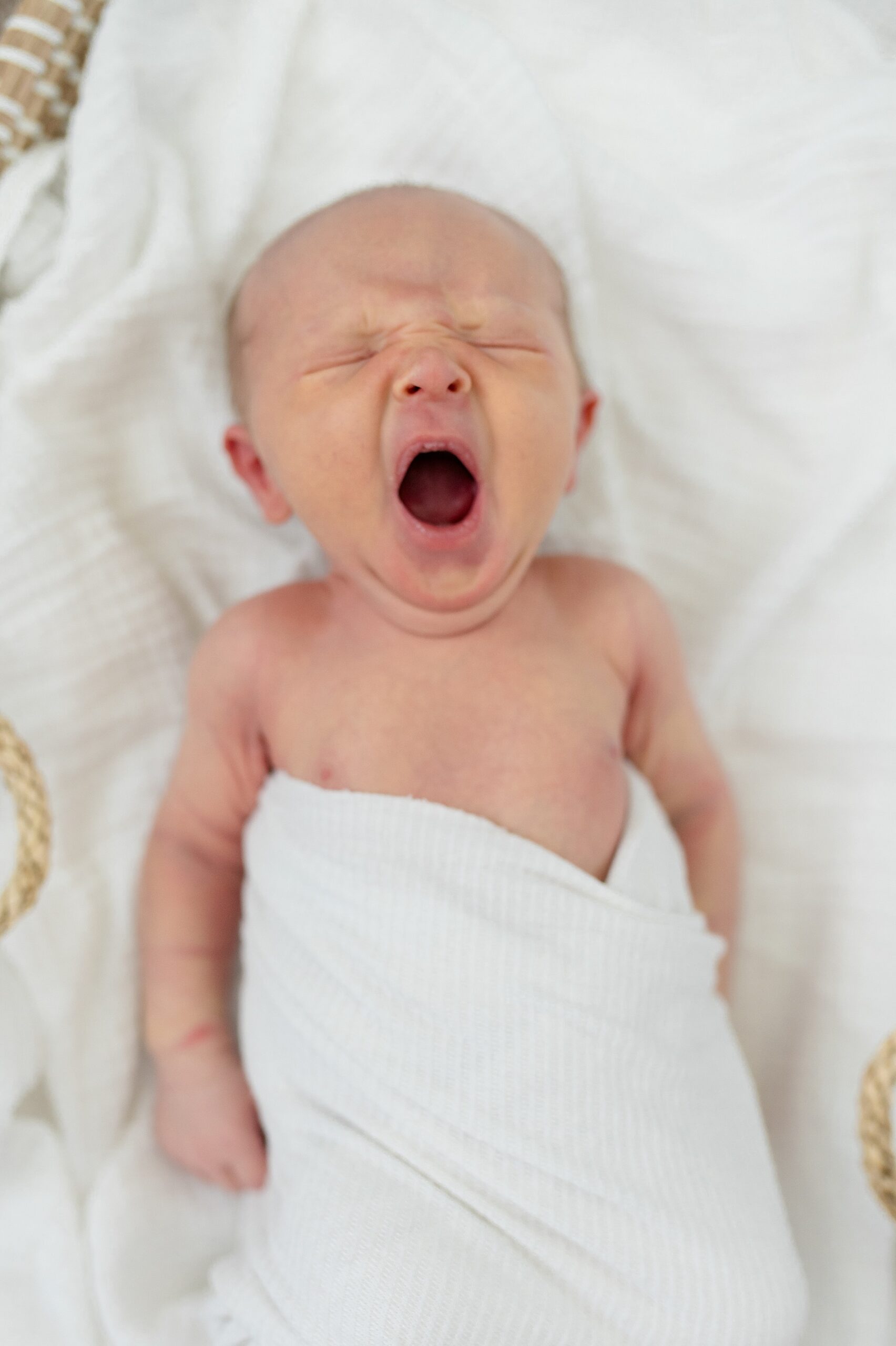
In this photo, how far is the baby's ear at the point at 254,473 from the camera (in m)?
1.10

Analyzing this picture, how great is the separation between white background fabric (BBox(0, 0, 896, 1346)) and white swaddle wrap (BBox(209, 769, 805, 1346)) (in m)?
0.18

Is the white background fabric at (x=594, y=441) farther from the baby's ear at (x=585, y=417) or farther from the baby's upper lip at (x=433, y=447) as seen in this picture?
the baby's upper lip at (x=433, y=447)

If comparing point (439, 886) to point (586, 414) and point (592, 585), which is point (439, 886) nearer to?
point (592, 585)

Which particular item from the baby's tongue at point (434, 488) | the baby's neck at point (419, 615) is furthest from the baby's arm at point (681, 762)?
the baby's tongue at point (434, 488)

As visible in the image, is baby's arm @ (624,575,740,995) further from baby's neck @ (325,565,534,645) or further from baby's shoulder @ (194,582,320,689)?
baby's shoulder @ (194,582,320,689)

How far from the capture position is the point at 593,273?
1.26 m

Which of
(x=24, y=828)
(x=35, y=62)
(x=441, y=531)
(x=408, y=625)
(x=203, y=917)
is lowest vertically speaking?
(x=203, y=917)

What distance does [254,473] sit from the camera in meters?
1.12

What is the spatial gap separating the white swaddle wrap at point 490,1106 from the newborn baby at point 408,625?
58 millimetres

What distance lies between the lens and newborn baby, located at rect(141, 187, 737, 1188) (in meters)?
0.97

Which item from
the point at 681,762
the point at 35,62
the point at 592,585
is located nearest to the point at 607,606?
the point at 592,585

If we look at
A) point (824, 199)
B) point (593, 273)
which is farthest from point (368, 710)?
point (824, 199)

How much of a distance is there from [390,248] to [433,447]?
0.21m

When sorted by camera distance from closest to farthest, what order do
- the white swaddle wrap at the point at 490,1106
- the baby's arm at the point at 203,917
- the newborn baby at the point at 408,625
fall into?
the white swaddle wrap at the point at 490,1106 < the newborn baby at the point at 408,625 < the baby's arm at the point at 203,917
